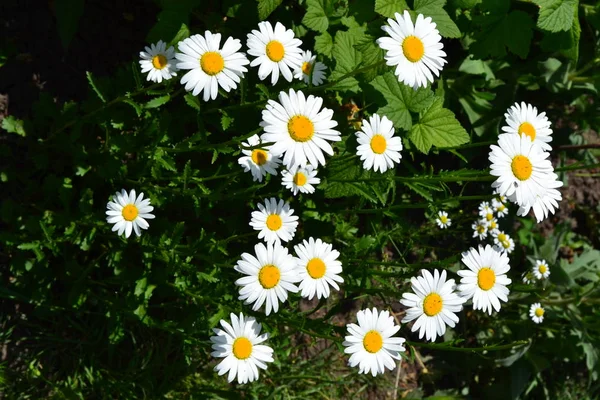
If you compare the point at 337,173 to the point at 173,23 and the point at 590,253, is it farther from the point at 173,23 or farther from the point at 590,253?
the point at 590,253

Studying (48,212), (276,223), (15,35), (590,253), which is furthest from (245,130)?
(590,253)

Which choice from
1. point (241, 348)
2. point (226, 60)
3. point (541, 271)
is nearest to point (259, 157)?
point (226, 60)

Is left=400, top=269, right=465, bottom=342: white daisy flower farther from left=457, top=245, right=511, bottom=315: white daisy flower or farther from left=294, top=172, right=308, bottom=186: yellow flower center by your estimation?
left=294, top=172, right=308, bottom=186: yellow flower center

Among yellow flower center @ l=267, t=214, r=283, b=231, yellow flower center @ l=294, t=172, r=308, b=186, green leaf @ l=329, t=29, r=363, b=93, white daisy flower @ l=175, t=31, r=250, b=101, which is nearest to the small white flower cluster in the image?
white daisy flower @ l=175, t=31, r=250, b=101

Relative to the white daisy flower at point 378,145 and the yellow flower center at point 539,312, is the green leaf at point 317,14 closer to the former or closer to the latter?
the white daisy flower at point 378,145

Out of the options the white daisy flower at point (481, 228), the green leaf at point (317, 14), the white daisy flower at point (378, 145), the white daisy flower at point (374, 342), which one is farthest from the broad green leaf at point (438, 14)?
the white daisy flower at point (481, 228)

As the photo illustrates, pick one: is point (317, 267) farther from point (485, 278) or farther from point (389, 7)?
point (389, 7)
